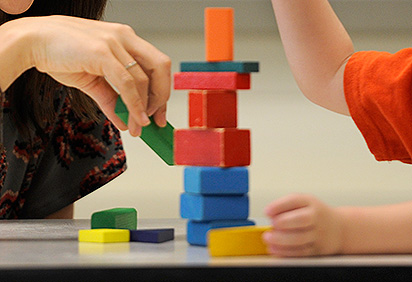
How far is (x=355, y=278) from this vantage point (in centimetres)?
53

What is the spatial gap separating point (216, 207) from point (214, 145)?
0.06 metres

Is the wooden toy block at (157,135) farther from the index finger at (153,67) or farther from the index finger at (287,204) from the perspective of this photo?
the index finger at (287,204)

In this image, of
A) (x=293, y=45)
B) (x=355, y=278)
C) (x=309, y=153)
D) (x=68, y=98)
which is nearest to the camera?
(x=355, y=278)

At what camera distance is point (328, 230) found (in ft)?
1.97

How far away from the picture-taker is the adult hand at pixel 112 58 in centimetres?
70

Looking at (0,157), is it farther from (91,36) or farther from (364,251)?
(364,251)

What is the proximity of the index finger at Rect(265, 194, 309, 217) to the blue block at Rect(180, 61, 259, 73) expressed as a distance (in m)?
0.15

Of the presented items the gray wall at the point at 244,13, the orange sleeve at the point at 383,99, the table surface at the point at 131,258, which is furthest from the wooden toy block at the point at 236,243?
the gray wall at the point at 244,13

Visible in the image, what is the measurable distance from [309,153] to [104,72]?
216 centimetres

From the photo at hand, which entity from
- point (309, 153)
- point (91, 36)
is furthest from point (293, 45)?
point (309, 153)

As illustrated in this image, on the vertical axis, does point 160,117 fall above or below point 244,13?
below

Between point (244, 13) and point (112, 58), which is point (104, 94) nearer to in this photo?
point (112, 58)

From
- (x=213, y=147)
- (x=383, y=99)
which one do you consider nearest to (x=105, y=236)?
(x=213, y=147)

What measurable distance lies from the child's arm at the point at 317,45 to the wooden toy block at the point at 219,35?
1.20ft
